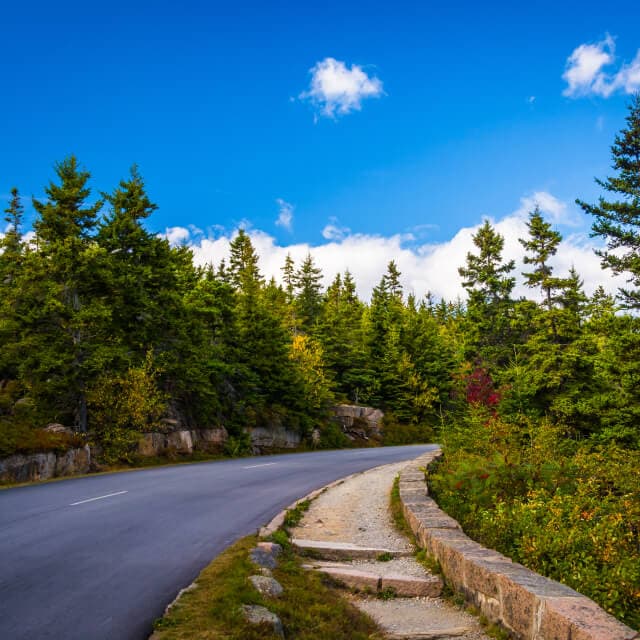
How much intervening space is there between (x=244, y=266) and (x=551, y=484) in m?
74.5

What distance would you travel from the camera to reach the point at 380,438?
44.6m

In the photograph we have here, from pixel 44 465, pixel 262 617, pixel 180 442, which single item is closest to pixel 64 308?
pixel 44 465

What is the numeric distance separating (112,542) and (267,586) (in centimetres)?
361

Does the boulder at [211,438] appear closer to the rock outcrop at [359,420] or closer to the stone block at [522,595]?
the rock outcrop at [359,420]

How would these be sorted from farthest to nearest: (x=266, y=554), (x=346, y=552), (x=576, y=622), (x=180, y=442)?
1. (x=180, y=442)
2. (x=346, y=552)
3. (x=266, y=554)
4. (x=576, y=622)

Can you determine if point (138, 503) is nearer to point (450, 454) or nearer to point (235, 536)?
point (235, 536)

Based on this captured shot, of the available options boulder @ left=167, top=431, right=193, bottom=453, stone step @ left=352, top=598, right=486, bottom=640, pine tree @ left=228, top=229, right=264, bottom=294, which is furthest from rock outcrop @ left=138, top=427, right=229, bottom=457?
pine tree @ left=228, top=229, right=264, bottom=294

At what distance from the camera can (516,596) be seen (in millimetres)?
4621

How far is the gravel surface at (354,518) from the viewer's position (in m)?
8.79

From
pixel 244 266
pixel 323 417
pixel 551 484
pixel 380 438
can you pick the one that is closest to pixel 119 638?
pixel 551 484

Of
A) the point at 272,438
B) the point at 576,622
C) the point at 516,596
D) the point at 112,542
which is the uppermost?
the point at 576,622

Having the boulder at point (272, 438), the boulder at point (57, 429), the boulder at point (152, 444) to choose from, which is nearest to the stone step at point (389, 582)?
the boulder at point (57, 429)

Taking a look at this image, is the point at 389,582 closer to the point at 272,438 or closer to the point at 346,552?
the point at 346,552

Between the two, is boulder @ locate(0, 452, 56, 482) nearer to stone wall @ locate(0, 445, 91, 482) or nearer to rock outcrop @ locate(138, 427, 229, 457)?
stone wall @ locate(0, 445, 91, 482)
